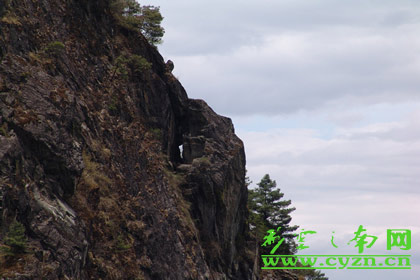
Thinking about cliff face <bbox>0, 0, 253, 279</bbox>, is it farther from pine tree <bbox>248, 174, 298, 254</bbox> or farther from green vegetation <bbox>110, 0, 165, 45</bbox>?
pine tree <bbox>248, 174, 298, 254</bbox>

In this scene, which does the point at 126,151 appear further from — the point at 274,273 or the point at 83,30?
the point at 274,273

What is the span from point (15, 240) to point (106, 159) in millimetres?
9764

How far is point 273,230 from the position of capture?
184ft

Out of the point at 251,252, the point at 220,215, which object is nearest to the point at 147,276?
the point at 220,215

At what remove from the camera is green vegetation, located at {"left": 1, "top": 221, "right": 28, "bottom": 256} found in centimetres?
1538

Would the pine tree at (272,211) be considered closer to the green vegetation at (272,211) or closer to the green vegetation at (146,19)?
the green vegetation at (272,211)

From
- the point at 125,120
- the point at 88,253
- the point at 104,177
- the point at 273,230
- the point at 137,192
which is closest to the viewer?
the point at 88,253

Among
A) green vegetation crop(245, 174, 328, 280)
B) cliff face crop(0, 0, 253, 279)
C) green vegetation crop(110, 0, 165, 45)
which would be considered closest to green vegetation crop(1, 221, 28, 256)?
cliff face crop(0, 0, 253, 279)

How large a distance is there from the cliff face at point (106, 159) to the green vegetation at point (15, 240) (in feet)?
0.95

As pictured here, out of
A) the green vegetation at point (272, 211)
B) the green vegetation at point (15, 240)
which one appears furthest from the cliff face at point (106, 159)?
the green vegetation at point (272, 211)

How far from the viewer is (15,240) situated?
15453 millimetres

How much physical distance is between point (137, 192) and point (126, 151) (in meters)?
2.42

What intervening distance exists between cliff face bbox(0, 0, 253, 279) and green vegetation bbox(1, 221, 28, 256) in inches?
11.4

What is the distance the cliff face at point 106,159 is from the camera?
1770cm
